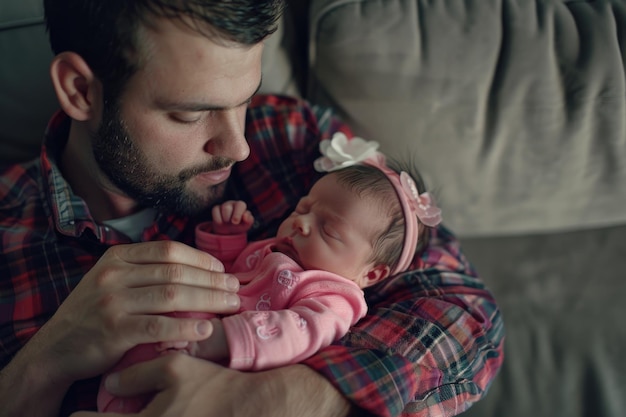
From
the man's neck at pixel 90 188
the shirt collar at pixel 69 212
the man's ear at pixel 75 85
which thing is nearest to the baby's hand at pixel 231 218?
the shirt collar at pixel 69 212

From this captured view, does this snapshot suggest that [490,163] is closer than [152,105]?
No

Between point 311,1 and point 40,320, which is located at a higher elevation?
point 311,1

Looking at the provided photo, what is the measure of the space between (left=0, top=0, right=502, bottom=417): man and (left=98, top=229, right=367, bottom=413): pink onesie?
3 cm

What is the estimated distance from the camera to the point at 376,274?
1222 millimetres

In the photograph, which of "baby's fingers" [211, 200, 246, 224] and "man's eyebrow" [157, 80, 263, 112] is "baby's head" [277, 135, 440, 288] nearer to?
"baby's fingers" [211, 200, 246, 224]

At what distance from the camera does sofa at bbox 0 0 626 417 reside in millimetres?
1431

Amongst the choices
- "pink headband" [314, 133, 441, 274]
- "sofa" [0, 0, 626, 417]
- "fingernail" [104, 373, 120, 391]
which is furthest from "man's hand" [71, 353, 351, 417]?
"sofa" [0, 0, 626, 417]

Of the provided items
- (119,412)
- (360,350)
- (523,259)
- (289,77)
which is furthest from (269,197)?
(523,259)

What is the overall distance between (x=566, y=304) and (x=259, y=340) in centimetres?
93

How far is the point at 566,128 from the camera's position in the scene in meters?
1.47

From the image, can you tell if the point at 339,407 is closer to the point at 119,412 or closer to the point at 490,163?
the point at 119,412

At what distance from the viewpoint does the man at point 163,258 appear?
3.25 feet

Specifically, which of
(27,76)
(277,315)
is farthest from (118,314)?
(27,76)

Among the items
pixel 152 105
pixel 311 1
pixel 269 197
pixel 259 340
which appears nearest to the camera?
pixel 259 340
